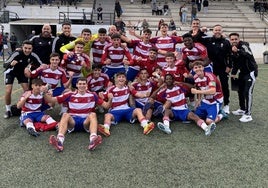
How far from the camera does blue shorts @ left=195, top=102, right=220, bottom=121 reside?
242 inches

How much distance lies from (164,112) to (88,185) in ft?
8.68

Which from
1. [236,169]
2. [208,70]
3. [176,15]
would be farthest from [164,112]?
[176,15]

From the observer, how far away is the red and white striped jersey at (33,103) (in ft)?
19.5

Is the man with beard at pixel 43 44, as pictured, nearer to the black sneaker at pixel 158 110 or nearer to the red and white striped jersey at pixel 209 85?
the black sneaker at pixel 158 110

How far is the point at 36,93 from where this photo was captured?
5922 millimetres

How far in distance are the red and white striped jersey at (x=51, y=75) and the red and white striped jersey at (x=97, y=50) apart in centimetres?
113

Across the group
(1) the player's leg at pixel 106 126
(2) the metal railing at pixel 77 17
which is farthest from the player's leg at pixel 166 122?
(2) the metal railing at pixel 77 17

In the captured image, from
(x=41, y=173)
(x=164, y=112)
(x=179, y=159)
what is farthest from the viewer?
(x=164, y=112)

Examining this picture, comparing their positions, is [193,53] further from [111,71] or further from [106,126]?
[106,126]

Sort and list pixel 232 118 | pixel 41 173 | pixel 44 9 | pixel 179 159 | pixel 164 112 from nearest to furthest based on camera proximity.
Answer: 1. pixel 41 173
2. pixel 179 159
3. pixel 164 112
4. pixel 232 118
5. pixel 44 9

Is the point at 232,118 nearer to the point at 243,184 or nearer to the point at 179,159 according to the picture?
the point at 179,159

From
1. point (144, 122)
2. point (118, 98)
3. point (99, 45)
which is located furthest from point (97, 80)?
point (144, 122)

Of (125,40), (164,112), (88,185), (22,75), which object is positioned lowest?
(88,185)

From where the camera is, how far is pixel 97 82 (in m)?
6.88
